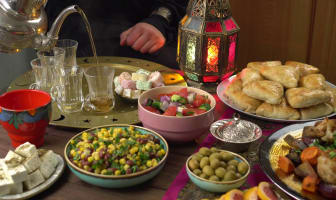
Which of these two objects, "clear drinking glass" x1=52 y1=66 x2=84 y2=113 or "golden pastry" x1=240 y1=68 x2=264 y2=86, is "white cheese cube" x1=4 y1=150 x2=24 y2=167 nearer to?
"clear drinking glass" x1=52 y1=66 x2=84 y2=113

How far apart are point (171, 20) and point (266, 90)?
51.9 inches

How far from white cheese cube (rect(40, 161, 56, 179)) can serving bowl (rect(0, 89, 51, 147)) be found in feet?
0.59

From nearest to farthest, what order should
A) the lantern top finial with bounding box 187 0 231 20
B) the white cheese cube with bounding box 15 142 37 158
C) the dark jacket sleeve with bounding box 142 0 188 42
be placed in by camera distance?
the white cheese cube with bounding box 15 142 37 158 → the lantern top finial with bounding box 187 0 231 20 → the dark jacket sleeve with bounding box 142 0 188 42

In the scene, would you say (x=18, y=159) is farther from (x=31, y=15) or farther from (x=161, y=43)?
(x=161, y=43)

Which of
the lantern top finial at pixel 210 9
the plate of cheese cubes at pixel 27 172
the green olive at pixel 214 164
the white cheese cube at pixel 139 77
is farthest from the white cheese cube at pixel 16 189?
the lantern top finial at pixel 210 9

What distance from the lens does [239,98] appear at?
4.85ft

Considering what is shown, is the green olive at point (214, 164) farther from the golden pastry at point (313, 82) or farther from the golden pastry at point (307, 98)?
the golden pastry at point (313, 82)

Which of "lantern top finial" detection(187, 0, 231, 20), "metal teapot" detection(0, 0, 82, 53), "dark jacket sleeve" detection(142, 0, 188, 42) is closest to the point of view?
"metal teapot" detection(0, 0, 82, 53)

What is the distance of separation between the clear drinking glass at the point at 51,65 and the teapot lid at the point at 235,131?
0.63 m

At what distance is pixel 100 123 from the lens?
1.39 metres

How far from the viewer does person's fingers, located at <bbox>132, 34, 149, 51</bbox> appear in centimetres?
232

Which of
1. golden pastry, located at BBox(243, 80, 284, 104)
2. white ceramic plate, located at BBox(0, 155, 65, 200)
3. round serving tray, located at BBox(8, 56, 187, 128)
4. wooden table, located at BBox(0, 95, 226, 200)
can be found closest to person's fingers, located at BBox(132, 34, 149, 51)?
round serving tray, located at BBox(8, 56, 187, 128)

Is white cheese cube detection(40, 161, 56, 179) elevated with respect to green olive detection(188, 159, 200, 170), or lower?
lower

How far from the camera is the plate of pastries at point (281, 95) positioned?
4.59 feet
